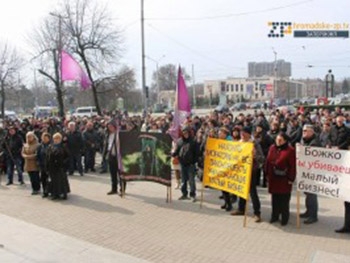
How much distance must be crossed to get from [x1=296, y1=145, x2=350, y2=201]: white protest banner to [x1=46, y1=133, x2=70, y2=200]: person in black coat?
5687 millimetres

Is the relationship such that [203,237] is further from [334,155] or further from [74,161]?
[74,161]

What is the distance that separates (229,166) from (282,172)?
1222 mm

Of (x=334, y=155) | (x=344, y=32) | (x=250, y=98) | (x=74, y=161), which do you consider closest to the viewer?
(x=334, y=155)

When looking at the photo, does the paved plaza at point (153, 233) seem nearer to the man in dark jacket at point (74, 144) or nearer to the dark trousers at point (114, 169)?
the dark trousers at point (114, 169)

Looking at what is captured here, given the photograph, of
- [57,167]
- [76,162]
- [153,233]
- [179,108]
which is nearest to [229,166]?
[153,233]

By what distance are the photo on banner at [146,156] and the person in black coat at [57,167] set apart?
1.45 metres

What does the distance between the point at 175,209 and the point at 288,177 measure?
2.82 m

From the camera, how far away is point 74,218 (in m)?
9.91

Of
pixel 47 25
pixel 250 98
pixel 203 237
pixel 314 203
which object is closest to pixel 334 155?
pixel 314 203

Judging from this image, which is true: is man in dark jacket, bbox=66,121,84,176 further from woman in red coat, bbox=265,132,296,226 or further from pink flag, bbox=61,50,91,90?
woman in red coat, bbox=265,132,296,226

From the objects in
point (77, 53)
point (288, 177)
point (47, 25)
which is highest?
point (47, 25)

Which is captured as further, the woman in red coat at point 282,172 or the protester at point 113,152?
the protester at point 113,152

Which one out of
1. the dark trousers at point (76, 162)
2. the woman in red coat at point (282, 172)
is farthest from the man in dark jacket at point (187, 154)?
the dark trousers at point (76, 162)

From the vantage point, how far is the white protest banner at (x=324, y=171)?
814cm
